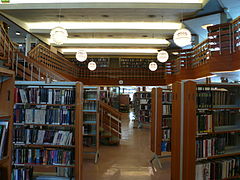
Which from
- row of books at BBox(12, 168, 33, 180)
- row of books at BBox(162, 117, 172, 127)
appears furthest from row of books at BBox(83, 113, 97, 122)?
row of books at BBox(12, 168, 33, 180)

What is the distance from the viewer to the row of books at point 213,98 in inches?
116

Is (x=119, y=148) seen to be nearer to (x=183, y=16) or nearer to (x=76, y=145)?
(x=76, y=145)

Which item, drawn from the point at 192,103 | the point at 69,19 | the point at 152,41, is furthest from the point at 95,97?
the point at 152,41

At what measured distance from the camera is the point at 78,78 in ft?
45.1

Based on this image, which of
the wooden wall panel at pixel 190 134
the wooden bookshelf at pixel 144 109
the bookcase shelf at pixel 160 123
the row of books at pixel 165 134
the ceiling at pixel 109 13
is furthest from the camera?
the wooden bookshelf at pixel 144 109

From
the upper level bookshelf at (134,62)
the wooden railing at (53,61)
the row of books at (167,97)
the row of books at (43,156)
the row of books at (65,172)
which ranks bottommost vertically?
the row of books at (65,172)

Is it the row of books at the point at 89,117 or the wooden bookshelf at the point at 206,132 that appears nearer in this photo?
the wooden bookshelf at the point at 206,132

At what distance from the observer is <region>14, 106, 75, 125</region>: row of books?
3238 millimetres

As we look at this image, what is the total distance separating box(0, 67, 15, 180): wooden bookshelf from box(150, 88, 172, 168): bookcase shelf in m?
3.29

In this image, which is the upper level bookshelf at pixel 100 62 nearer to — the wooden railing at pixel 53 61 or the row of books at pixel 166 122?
the wooden railing at pixel 53 61

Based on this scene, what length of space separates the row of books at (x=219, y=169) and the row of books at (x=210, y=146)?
15cm

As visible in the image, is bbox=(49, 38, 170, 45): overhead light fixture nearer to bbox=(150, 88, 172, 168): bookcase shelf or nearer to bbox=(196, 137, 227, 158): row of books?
bbox=(150, 88, 172, 168): bookcase shelf

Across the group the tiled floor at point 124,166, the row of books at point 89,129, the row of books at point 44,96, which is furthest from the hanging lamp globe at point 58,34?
the tiled floor at point 124,166

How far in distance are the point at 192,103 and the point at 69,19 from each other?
7.73m
